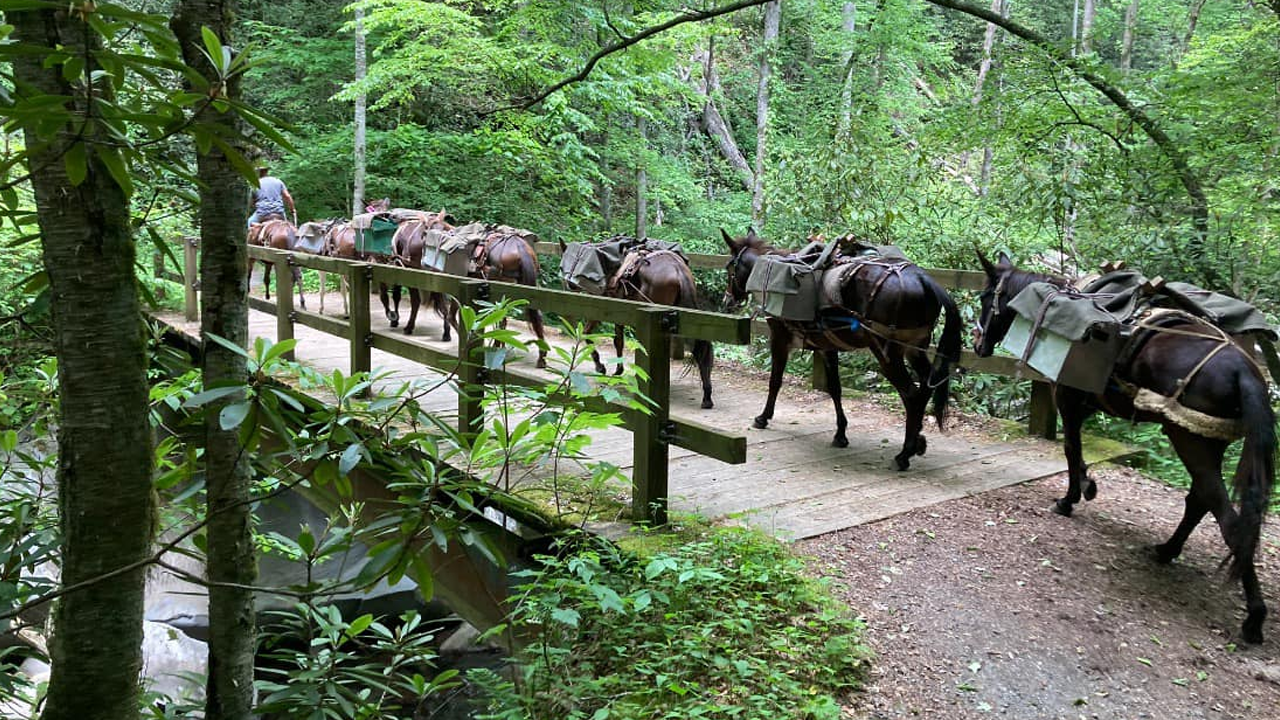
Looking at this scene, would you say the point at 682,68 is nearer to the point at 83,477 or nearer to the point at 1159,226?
the point at 1159,226

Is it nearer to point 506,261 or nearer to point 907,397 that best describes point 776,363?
point 907,397

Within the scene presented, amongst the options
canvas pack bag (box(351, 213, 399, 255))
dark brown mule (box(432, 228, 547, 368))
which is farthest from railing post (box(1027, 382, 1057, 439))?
canvas pack bag (box(351, 213, 399, 255))

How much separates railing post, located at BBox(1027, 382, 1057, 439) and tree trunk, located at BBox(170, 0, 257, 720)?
6377 mm

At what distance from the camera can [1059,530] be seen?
4.98 m

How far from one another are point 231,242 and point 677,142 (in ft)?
71.9

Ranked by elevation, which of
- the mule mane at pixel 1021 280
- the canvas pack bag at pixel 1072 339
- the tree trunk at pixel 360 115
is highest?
the tree trunk at pixel 360 115

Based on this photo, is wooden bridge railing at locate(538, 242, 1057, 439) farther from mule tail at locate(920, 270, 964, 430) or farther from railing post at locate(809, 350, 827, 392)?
railing post at locate(809, 350, 827, 392)

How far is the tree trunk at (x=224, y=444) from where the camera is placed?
192cm

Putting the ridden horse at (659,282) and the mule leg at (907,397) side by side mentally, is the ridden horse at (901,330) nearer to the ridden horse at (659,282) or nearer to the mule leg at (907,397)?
the mule leg at (907,397)

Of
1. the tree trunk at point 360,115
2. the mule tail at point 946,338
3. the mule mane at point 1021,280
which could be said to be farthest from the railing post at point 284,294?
the tree trunk at point 360,115

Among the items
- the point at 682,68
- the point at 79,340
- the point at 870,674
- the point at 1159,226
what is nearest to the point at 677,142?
the point at 682,68

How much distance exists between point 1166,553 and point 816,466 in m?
2.21

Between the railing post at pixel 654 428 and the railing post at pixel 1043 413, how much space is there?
3935 mm

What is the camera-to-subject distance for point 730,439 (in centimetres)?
420
